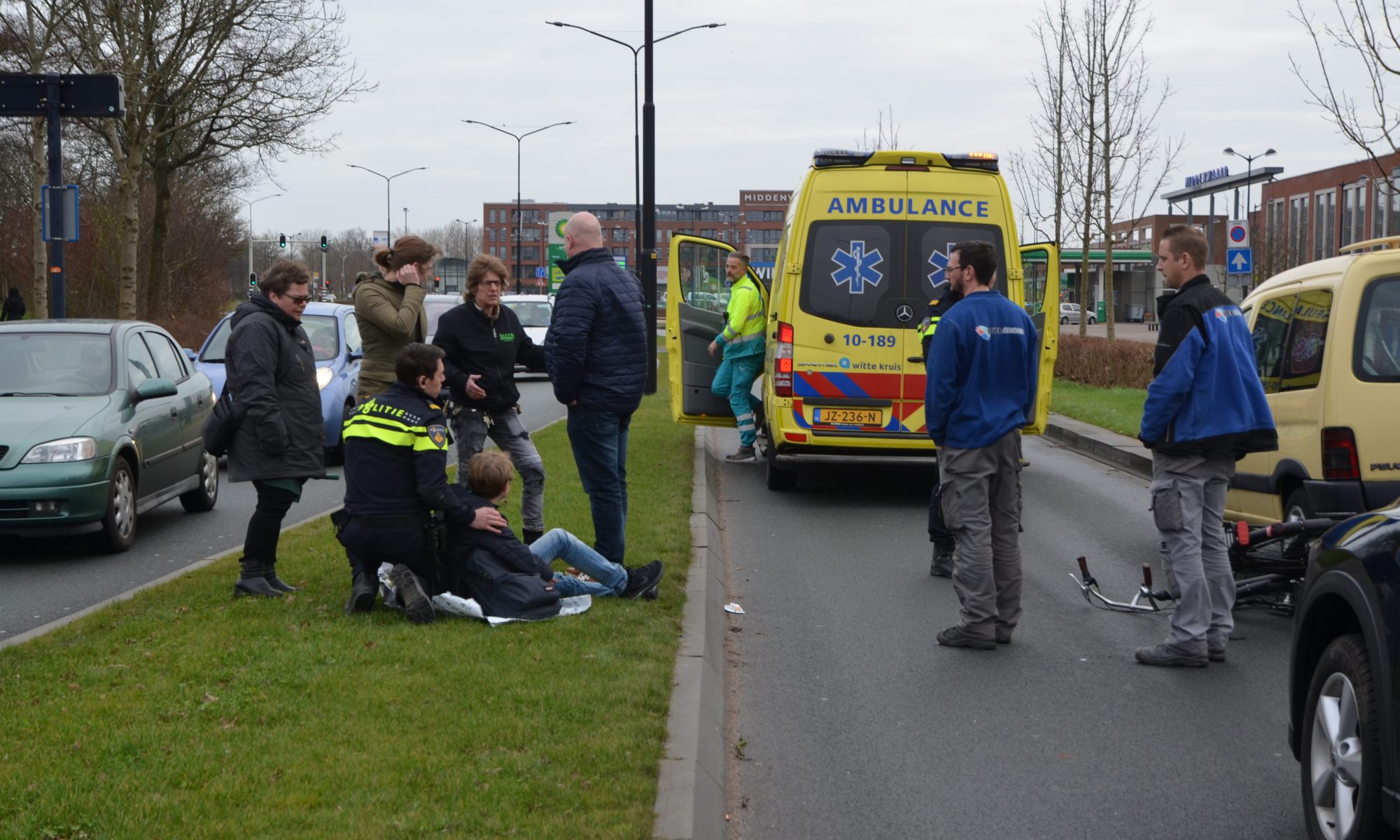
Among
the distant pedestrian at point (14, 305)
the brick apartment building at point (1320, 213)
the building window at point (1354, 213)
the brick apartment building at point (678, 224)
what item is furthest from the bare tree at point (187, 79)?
the brick apartment building at point (678, 224)

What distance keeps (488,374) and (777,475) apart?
5.08m

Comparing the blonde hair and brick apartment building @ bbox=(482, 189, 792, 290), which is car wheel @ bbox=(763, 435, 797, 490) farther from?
brick apartment building @ bbox=(482, 189, 792, 290)

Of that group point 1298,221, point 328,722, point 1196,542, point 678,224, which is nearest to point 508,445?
point 328,722

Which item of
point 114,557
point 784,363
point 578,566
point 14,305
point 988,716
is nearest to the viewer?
point 988,716

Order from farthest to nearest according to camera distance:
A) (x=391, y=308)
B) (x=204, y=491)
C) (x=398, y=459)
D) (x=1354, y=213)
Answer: (x=1354, y=213)
(x=204, y=491)
(x=391, y=308)
(x=398, y=459)

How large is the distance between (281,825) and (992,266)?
4.24 metres

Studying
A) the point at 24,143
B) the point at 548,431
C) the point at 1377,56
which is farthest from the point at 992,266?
the point at 24,143

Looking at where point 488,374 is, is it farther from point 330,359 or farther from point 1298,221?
point 1298,221

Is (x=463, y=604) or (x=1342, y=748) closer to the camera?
(x=1342, y=748)

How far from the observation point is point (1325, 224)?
82875 mm

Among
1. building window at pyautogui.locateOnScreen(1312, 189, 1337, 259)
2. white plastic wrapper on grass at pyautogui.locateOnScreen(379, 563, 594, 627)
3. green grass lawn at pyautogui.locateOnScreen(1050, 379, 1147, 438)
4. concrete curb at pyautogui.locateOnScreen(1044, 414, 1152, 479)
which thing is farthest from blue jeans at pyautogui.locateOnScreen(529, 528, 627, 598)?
building window at pyautogui.locateOnScreen(1312, 189, 1337, 259)

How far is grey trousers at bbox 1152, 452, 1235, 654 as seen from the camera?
633 centimetres

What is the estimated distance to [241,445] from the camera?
7.31 metres

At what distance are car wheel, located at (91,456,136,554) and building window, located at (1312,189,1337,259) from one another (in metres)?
81.3
